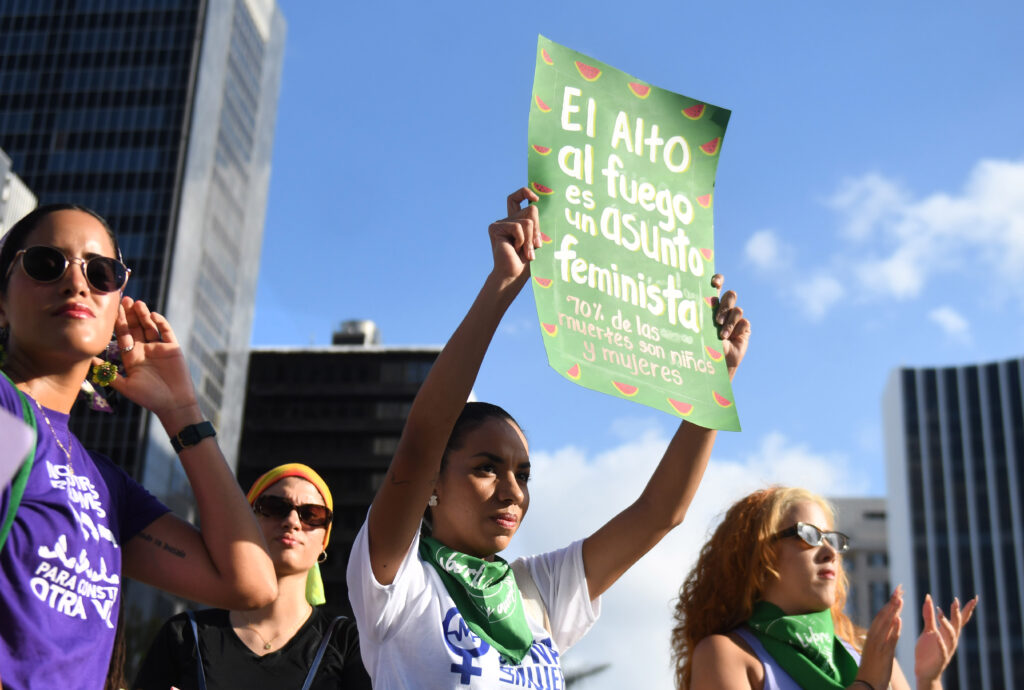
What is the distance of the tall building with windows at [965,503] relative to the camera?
71.6 m

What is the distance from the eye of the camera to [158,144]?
71.9 meters

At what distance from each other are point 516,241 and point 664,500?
3.66ft

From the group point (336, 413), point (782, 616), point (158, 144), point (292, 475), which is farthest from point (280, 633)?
point (336, 413)

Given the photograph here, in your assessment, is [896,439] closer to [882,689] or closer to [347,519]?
[347,519]

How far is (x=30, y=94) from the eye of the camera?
73875mm

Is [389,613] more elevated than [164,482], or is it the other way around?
[164,482]

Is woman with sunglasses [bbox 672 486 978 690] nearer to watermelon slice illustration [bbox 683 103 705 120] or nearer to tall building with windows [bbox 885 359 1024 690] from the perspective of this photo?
watermelon slice illustration [bbox 683 103 705 120]

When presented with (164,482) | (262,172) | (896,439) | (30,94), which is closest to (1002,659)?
(896,439)

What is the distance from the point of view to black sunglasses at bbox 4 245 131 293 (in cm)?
236

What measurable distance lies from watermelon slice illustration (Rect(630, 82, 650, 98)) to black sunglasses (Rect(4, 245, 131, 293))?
1950 mm

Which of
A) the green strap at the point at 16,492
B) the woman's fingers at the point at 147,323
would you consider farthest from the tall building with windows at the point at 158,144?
the green strap at the point at 16,492

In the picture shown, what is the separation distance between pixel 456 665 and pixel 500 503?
1.70ft

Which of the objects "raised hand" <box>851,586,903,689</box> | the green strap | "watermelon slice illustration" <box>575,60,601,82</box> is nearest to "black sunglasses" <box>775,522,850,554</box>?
"raised hand" <box>851,586,903,689</box>

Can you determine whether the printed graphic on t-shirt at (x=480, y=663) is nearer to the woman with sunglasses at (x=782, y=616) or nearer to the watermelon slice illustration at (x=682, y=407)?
the woman with sunglasses at (x=782, y=616)
